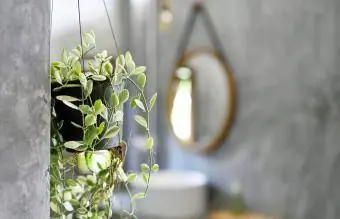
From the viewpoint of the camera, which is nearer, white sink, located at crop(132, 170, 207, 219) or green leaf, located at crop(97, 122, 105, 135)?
green leaf, located at crop(97, 122, 105, 135)

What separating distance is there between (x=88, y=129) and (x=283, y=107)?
2.09 m

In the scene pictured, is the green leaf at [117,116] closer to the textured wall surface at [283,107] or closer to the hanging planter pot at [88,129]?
the hanging planter pot at [88,129]

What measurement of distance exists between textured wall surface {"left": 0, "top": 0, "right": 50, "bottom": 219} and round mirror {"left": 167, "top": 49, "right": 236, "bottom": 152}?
2338mm

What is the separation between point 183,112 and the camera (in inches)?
131

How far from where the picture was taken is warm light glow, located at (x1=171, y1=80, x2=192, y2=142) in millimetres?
3303

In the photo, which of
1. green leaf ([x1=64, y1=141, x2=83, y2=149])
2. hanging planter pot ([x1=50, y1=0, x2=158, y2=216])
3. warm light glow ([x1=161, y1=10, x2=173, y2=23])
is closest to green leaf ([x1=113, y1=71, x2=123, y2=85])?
hanging planter pot ([x1=50, y1=0, x2=158, y2=216])

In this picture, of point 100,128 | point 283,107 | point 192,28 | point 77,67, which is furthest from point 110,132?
point 192,28

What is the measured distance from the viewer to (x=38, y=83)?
0.75 metres

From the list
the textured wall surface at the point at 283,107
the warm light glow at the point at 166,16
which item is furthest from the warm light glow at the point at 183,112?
the warm light glow at the point at 166,16

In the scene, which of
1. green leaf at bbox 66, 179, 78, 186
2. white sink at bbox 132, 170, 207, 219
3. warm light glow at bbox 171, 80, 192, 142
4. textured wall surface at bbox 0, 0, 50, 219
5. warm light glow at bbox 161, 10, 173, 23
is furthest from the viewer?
warm light glow at bbox 161, 10, 173, 23

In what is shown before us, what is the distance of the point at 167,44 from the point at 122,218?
8.18ft

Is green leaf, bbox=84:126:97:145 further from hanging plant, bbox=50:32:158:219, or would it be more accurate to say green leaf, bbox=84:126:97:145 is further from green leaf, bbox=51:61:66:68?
green leaf, bbox=51:61:66:68

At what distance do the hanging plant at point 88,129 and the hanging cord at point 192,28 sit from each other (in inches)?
87.5

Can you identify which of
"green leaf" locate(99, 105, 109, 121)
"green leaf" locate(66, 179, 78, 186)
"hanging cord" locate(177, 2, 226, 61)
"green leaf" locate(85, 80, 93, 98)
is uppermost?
"hanging cord" locate(177, 2, 226, 61)
